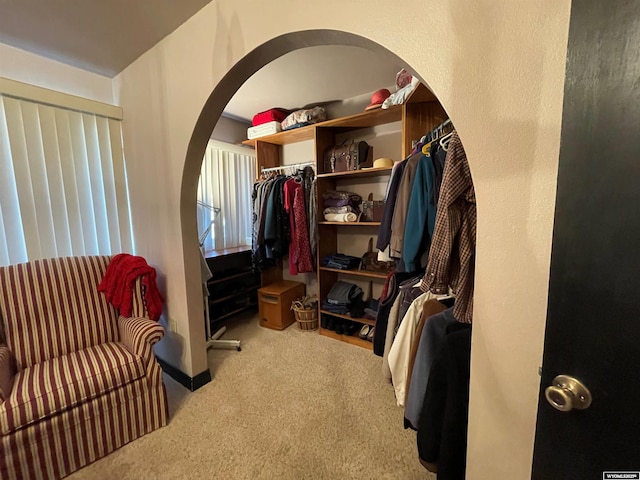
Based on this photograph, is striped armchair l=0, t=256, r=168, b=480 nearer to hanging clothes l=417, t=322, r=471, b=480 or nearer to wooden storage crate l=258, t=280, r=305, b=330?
wooden storage crate l=258, t=280, r=305, b=330

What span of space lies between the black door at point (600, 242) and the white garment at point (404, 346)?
757mm

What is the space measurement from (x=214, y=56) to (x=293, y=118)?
1.27 metres

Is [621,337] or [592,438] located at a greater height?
[621,337]

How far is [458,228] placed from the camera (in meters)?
0.90

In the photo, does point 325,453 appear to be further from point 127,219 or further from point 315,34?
point 127,219

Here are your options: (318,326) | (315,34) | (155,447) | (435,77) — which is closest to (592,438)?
(435,77)

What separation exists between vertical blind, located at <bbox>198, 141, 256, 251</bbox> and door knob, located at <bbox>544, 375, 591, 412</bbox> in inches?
123

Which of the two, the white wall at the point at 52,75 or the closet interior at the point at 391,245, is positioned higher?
the white wall at the point at 52,75

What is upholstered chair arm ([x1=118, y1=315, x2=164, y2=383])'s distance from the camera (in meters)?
1.50

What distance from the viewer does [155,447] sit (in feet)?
4.67

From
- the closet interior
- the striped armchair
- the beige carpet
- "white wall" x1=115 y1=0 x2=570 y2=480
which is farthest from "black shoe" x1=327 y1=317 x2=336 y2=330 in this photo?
"white wall" x1=115 y1=0 x2=570 y2=480

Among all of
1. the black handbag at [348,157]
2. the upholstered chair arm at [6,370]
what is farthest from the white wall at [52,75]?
the black handbag at [348,157]

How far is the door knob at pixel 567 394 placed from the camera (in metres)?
0.52

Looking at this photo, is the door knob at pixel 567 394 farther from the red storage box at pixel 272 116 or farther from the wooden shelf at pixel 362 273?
the red storage box at pixel 272 116
